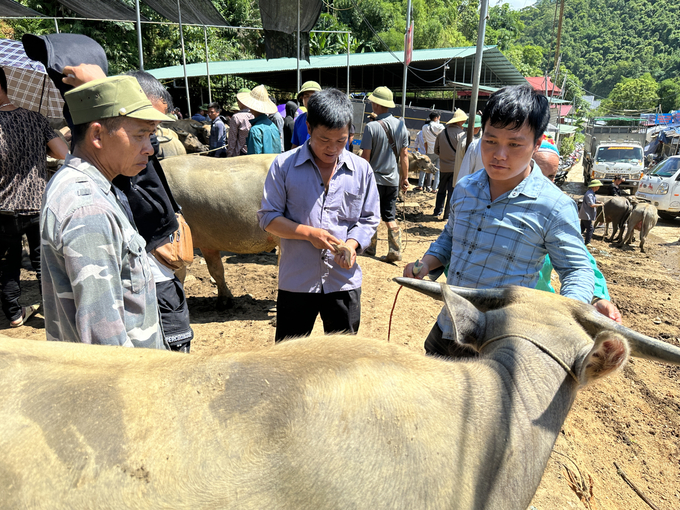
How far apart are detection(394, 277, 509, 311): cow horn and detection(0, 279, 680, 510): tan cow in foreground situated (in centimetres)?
37

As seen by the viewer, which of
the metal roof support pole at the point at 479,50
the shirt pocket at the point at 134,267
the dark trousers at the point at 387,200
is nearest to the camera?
the shirt pocket at the point at 134,267

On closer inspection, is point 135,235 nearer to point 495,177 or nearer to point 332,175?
point 332,175

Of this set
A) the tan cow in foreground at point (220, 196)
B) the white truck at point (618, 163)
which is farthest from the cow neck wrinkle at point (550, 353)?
the white truck at point (618, 163)

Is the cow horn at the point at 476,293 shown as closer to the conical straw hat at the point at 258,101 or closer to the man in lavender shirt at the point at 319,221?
the man in lavender shirt at the point at 319,221

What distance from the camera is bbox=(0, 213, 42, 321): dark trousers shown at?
4.46m

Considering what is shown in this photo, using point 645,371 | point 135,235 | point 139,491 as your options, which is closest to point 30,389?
point 139,491

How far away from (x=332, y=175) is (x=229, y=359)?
188cm

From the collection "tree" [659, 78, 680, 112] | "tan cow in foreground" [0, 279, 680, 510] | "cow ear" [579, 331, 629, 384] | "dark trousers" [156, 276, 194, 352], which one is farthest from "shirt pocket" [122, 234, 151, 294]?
"tree" [659, 78, 680, 112]

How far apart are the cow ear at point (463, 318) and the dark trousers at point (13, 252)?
176 inches

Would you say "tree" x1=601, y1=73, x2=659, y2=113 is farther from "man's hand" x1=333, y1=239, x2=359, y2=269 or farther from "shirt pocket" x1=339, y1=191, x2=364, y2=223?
"man's hand" x1=333, y1=239, x2=359, y2=269

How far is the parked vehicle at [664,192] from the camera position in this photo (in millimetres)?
14766

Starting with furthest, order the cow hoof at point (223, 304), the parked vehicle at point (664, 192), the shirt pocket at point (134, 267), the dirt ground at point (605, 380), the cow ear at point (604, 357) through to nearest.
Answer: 1. the parked vehicle at point (664, 192)
2. the cow hoof at point (223, 304)
3. the dirt ground at point (605, 380)
4. the shirt pocket at point (134, 267)
5. the cow ear at point (604, 357)

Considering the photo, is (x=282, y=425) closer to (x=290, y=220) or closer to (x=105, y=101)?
(x=105, y=101)

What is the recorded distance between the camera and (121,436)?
1188 millimetres
